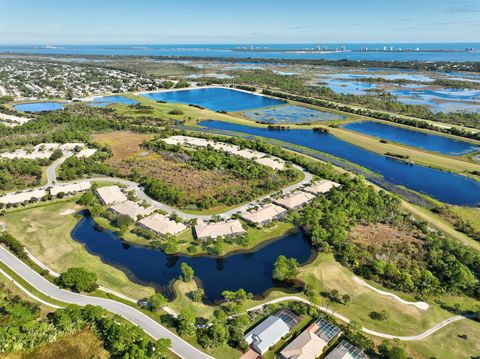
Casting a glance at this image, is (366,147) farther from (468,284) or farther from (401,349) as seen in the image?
(401,349)

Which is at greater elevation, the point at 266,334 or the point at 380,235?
the point at 380,235

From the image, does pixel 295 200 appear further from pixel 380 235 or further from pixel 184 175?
pixel 184 175

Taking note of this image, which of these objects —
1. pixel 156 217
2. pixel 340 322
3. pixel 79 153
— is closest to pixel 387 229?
pixel 340 322

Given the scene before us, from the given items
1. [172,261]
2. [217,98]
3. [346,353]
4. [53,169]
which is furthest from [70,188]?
[217,98]

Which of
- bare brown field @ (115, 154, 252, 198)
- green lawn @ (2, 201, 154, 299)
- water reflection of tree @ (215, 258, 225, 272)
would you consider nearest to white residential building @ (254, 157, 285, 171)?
bare brown field @ (115, 154, 252, 198)

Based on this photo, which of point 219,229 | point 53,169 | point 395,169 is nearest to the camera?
point 219,229

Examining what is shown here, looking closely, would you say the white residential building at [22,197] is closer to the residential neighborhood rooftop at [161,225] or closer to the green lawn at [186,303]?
the residential neighborhood rooftop at [161,225]

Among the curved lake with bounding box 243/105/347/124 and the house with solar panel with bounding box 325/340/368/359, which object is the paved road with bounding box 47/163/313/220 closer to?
the house with solar panel with bounding box 325/340/368/359
